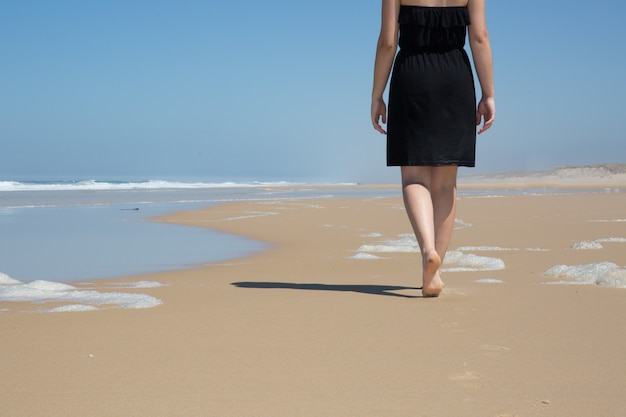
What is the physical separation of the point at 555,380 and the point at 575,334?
2.17 ft

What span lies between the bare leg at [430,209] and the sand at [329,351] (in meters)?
0.16

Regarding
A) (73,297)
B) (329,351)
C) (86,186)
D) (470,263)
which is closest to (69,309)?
(73,297)

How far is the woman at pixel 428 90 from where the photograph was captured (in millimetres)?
3727

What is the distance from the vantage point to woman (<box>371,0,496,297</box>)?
3.73 meters

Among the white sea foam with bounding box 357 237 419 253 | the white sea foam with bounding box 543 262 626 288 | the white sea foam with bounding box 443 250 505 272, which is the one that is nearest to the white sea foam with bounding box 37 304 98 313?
the white sea foam with bounding box 443 250 505 272

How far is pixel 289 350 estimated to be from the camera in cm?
247

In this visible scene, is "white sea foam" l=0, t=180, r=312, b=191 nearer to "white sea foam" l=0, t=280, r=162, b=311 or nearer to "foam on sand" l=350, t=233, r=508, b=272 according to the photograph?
"foam on sand" l=350, t=233, r=508, b=272

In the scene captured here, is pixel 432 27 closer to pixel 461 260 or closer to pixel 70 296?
pixel 461 260

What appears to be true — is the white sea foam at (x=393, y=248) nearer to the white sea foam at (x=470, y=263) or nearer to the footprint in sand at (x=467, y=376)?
the white sea foam at (x=470, y=263)

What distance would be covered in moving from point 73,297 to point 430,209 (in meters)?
1.85

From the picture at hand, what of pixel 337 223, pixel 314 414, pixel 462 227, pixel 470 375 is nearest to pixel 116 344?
pixel 314 414

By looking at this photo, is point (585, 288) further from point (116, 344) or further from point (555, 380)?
point (116, 344)

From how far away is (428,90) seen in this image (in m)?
3.73

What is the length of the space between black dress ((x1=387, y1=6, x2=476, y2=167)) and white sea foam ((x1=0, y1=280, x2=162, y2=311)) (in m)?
1.47
